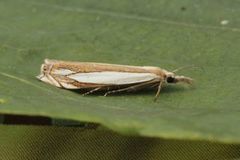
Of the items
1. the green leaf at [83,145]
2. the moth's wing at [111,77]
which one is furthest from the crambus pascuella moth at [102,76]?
the green leaf at [83,145]

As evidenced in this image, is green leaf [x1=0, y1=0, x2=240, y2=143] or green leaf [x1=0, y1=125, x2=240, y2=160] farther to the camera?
green leaf [x1=0, y1=125, x2=240, y2=160]

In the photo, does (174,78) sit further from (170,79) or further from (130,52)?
(130,52)

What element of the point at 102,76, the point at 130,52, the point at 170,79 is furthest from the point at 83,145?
the point at 130,52

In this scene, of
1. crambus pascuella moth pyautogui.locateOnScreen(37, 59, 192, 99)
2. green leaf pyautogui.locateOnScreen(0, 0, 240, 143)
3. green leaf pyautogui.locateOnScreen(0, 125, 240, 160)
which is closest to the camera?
green leaf pyautogui.locateOnScreen(0, 0, 240, 143)

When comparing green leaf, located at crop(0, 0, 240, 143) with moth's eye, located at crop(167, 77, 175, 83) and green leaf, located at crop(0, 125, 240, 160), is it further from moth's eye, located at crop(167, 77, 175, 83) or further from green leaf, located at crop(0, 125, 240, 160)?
green leaf, located at crop(0, 125, 240, 160)

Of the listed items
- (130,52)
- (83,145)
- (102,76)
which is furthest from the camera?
(130,52)

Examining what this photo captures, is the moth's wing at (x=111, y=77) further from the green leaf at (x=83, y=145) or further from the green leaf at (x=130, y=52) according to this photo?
the green leaf at (x=83, y=145)

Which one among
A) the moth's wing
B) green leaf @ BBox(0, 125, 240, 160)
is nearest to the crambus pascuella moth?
the moth's wing
